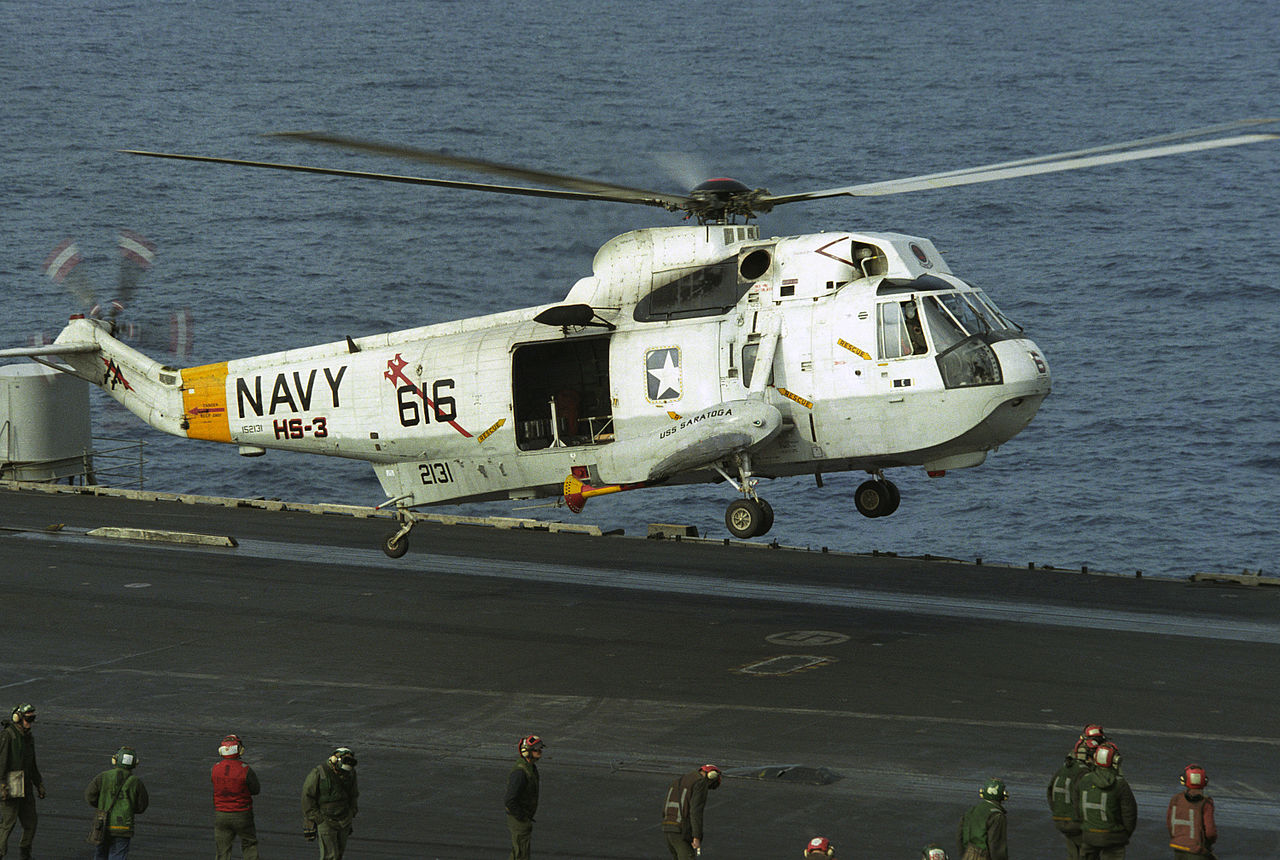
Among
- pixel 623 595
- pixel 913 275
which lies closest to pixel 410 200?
pixel 623 595

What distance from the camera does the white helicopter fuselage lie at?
75.3 feet

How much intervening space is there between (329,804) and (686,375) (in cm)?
1061

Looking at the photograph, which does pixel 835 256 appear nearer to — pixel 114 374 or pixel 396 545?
pixel 396 545

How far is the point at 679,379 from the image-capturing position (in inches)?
955

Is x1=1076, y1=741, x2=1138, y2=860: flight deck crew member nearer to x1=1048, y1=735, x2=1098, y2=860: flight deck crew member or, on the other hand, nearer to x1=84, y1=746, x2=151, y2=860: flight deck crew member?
x1=1048, y1=735, x2=1098, y2=860: flight deck crew member

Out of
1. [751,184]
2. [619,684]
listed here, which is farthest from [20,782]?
[751,184]

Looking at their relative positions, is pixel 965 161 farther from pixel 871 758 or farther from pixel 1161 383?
pixel 871 758

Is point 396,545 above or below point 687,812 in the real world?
above

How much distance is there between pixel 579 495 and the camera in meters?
25.0

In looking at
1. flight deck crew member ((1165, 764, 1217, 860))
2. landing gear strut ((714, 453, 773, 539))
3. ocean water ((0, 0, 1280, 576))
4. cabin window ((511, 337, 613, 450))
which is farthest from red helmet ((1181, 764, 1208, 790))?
ocean water ((0, 0, 1280, 576))

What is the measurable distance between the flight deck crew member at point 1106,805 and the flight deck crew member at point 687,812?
3.71m

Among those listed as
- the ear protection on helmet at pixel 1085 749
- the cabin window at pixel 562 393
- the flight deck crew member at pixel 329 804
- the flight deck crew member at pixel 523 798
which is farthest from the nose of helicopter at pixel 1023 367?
the flight deck crew member at pixel 329 804

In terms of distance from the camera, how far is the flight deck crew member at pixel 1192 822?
48.0 ft

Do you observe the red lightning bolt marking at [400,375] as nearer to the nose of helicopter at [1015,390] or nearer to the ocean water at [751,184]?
the ocean water at [751,184]
